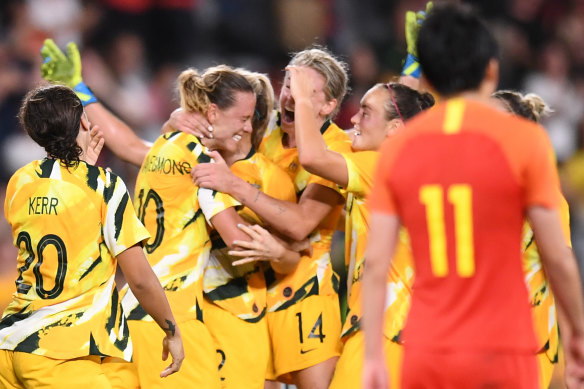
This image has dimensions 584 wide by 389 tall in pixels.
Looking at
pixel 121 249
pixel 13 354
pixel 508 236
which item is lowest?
pixel 13 354

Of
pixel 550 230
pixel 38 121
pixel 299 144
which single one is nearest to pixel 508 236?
pixel 550 230

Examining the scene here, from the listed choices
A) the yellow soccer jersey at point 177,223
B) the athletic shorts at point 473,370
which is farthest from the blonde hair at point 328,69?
the athletic shorts at point 473,370

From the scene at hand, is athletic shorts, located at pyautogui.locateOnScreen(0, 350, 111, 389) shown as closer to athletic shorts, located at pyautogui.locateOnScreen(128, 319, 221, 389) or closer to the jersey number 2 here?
athletic shorts, located at pyautogui.locateOnScreen(128, 319, 221, 389)

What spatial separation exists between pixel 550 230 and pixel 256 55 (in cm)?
881

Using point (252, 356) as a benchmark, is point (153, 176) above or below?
above

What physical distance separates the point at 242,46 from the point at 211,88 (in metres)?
6.34

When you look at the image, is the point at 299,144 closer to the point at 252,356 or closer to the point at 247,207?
the point at 247,207

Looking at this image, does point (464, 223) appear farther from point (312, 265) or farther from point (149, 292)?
point (312, 265)

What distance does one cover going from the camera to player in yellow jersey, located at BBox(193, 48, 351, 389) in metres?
→ 5.27

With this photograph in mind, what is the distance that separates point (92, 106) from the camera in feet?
20.5

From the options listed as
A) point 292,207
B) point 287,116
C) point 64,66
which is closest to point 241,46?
point 64,66

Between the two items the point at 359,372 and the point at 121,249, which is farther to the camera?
the point at 359,372

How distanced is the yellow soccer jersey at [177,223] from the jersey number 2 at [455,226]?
6.95 ft

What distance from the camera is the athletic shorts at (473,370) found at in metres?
3.17
